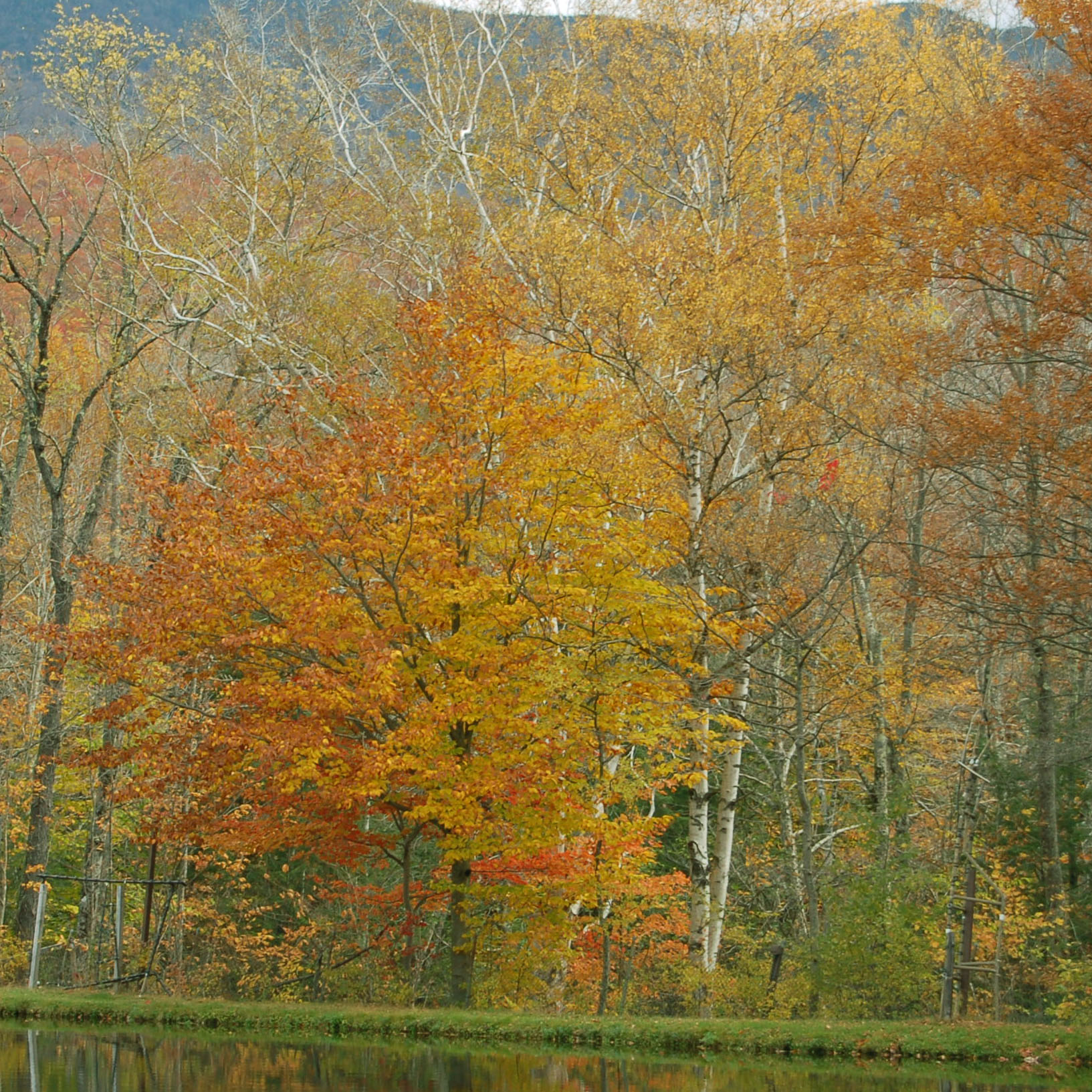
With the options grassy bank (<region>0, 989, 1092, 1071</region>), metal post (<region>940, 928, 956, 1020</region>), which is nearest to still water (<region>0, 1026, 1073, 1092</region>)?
grassy bank (<region>0, 989, 1092, 1071</region>)

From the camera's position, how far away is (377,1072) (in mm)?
9188

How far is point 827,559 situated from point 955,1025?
7707 millimetres

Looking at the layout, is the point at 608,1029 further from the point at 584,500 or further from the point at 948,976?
the point at 584,500

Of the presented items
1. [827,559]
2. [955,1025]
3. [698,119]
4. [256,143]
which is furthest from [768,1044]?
[256,143]

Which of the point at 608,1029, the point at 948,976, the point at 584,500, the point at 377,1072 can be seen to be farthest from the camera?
the point at 584,500

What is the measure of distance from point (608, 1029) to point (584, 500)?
235 inches

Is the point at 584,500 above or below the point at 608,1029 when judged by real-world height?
above

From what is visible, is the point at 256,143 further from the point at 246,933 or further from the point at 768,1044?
the point at 768,1044

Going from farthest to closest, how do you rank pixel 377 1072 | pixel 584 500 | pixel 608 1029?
pixel 584 500
pixel 608 1029
pixel 377 1072

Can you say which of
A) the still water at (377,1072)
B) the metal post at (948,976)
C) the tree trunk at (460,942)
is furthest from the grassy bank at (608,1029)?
the tree trunk at (460,942)

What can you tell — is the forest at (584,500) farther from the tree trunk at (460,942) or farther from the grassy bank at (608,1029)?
the grassy bank at (608,1029)

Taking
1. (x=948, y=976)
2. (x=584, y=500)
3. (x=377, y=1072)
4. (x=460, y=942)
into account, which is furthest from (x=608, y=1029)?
(x=584, y=500)

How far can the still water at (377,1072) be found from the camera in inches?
329

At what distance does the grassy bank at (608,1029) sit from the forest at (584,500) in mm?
1099
